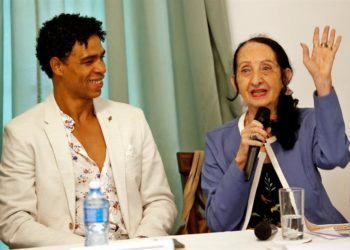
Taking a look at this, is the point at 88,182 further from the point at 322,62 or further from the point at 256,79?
the point at 322,62

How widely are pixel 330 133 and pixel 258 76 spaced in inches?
14.2

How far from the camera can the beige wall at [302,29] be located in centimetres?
264

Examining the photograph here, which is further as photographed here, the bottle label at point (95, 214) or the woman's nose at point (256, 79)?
the woman's nose at point (256, 79)

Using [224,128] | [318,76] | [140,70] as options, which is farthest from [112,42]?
[318,76]

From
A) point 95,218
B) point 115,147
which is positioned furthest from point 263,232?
point 115,147

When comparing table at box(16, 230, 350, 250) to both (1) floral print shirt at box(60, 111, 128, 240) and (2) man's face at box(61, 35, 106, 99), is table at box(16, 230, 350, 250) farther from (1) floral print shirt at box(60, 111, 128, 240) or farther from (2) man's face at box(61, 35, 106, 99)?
(2) man's face at box(61, 35, 106, 99)

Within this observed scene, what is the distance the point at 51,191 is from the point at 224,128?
70cm

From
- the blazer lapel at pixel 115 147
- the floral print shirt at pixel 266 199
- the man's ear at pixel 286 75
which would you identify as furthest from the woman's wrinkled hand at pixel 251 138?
the blazer lapel at pixel 115 147

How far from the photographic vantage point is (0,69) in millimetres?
2221

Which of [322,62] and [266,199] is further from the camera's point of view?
[266,199]

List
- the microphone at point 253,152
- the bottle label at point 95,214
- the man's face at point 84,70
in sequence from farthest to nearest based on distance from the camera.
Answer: the man's face at point 84,70 < the microphone at point 253,152 < the bottle label at point 95,214

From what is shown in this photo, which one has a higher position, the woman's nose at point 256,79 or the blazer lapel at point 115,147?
the woman's nose at point 256,79

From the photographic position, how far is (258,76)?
1913 millimetres

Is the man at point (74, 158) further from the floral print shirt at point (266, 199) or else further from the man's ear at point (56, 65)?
the floral print shirt at point (266, 199)
